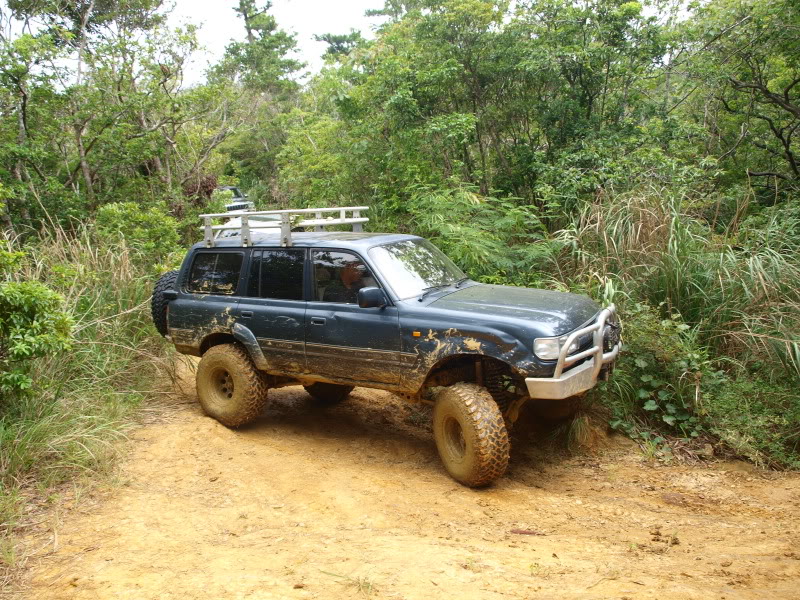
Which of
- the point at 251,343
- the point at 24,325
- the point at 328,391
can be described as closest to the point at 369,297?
the point at 251,343

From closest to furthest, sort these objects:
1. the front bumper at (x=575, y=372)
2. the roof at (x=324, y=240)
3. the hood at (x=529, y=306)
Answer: the front bumper at (x=575, y=372)
the hood at (x=529, y=306)
the roof at (x=324, y=240)

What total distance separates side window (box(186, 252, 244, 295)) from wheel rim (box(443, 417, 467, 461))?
2548 mm

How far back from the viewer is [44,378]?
19.0 feet

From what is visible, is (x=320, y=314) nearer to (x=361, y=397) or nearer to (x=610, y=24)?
(x=361, y=397)

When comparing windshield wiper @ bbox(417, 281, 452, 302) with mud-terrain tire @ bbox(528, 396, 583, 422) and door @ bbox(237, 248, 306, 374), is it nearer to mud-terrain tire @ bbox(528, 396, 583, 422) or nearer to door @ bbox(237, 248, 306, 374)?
door @ bbox(237, 248, 306, 374)

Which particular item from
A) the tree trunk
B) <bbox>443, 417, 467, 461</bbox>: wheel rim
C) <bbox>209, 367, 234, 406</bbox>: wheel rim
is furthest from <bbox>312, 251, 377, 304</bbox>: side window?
the tree trunk

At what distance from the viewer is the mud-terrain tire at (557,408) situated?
5641mm

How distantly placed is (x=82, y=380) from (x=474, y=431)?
161 inches

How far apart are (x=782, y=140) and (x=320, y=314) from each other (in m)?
8.94

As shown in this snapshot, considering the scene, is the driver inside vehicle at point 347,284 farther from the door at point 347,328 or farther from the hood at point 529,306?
the hood at point 529,306

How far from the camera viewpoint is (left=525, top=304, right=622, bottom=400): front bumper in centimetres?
454

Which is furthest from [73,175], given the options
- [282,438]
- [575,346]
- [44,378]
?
[575,346]

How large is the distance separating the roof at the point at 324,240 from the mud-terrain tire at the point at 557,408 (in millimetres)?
1972

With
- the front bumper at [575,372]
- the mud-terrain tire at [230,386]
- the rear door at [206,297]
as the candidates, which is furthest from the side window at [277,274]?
the front bumper at [575,372]
